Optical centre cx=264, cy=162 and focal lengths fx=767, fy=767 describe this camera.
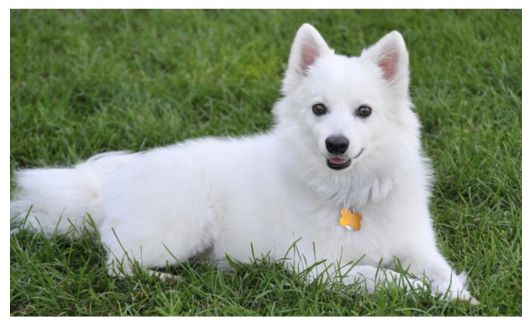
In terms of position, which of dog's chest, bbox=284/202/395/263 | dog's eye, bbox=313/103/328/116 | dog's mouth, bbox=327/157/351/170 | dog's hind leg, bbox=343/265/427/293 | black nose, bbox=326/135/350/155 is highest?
dog's eye, bbox=313/103/328/116

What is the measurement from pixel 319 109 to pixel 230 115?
2.15 meters

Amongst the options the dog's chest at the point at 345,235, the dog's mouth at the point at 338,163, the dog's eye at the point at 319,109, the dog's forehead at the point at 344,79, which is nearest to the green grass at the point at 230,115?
the dog's chest at the point at 345,235

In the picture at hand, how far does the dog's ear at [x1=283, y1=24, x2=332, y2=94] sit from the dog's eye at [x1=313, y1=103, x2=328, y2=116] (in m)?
0.26

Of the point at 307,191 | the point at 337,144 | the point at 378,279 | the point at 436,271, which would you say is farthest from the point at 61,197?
the point at 436,271

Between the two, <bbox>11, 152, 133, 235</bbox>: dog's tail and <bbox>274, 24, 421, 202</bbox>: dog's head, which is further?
<bbox>11, 152, 133, 235</bbox>: dog's tail

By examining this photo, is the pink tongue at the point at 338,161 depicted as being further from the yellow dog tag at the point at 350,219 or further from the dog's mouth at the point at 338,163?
the yellow dog tag at the point at 350,219

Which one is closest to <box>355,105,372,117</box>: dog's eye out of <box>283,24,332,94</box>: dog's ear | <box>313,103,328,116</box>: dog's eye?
<box>313,103,328,116</box>: dog's eye

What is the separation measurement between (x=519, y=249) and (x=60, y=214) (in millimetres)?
2627

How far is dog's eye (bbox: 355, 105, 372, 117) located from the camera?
3.82 metres

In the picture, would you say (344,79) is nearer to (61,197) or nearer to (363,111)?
(363,111)

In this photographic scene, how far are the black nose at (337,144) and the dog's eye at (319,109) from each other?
0.23 meters

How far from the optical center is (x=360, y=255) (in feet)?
13.2

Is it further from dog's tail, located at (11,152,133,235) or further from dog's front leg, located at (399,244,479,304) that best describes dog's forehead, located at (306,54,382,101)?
dog's tail, located at (11,152,133,235)

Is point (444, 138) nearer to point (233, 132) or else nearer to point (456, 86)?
point (456, 86)
